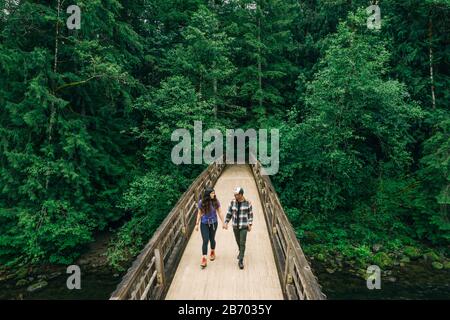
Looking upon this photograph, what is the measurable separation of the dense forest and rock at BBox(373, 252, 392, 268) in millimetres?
69

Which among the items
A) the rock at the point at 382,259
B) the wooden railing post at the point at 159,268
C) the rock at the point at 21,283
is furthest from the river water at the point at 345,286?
the wooden railing post at the point at 159,268

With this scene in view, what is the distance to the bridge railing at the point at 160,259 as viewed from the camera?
4.44m

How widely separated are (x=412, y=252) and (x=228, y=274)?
42.7ft

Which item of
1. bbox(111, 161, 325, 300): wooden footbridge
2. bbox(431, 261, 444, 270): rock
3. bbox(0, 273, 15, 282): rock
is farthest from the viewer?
bbox(431, 261, 444, 270): rock

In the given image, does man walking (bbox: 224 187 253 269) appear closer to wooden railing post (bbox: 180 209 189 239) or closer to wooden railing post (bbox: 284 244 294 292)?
wooden railing post (bbox: 284 244 294 292)

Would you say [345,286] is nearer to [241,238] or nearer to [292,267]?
[241,238]

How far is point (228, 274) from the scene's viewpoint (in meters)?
6.38

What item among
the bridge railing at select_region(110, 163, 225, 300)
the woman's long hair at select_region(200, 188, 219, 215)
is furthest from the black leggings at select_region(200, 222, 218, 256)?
the bridge railing at select_region(110, 163, 225, 300)

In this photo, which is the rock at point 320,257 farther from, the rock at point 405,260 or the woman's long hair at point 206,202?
the woman's long hair at point 206,202

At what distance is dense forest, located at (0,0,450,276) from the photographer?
14.0 m

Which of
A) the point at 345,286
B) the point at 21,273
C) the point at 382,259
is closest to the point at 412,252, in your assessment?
the point at 382,259

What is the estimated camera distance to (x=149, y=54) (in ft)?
69.1

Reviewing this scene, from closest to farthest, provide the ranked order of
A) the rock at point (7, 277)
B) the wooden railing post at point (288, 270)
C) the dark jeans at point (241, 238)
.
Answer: the wooden railing post at point (288, 270) → the dark jeans at point (241, 238) → the rock at point (7, 277)

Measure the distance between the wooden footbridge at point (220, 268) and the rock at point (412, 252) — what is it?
10.2m
